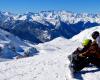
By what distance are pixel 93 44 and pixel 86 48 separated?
49 centimetres

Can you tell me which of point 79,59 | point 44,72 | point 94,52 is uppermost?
point 94,52

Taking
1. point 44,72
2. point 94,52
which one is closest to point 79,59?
point 94,52

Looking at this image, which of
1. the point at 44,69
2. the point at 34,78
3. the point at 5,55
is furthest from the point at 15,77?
the point at 5,55

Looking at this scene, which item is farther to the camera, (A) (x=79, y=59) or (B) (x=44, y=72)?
(B) (x=44, y=72)

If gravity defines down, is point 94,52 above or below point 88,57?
above

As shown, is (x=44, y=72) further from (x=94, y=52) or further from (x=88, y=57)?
(x=94, y=52)

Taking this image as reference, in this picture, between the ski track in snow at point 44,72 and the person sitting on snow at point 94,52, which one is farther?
the person sitting on snow at point 94,52

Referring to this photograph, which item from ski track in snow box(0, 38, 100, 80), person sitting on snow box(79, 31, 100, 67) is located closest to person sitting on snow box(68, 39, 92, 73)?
person sitting on snow box(79, 31, 100, 67)

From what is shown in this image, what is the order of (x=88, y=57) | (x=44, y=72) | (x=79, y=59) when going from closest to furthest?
(x=79, y=59) < (x=88, y=57) < (x=44, y=72)

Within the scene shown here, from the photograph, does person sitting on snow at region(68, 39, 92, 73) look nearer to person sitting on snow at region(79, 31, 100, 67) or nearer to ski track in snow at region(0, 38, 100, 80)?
person sitting on snow at region(79, 31, 100, 67)

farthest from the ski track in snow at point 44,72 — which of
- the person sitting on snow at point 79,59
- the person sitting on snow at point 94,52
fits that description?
the person sitting on snow at point 94,52

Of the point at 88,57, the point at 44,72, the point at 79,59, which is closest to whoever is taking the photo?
the point at 79,59

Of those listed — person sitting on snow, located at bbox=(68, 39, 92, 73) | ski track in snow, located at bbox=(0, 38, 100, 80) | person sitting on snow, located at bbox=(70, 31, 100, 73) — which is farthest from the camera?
person sitting on snow, located at bbox=(70, 31, 100, 73)

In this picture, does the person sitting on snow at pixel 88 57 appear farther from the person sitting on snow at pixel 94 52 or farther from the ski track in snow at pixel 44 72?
the ski track in snow at pixel 44 72
